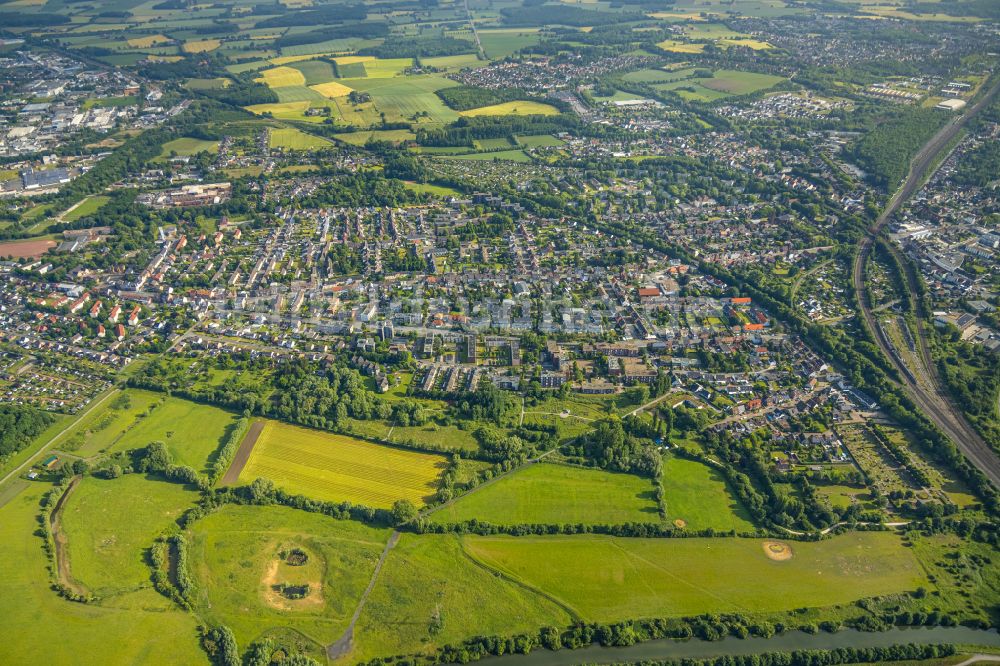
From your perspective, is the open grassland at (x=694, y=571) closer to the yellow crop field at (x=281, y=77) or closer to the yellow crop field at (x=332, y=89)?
the yellow crop field at (x=332, y=89)

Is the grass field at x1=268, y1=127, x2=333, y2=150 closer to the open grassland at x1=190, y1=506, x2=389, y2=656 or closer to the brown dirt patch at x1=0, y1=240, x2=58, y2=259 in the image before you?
the brown dirt patch at x1=0, y1=240, x2=58, y2=259

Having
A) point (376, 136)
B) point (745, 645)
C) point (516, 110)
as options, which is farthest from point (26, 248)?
point (745, 645)

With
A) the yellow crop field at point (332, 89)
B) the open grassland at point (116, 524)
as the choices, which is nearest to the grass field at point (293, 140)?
the yellow crop field at point (332, 89)

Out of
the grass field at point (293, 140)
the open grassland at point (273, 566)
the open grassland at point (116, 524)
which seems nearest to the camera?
the open grassland at point (273, 566)

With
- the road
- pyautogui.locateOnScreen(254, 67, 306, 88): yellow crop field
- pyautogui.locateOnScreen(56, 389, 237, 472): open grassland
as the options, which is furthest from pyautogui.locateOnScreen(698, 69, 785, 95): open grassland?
pyautogui.locateOnScreen(56, 389, 237, 472): open grassland

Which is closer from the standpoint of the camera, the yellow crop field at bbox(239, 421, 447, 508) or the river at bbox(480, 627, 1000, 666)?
the river at bbox(480, 627, 1000, 666)

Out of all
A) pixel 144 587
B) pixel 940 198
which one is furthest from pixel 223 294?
pixel 940 198
